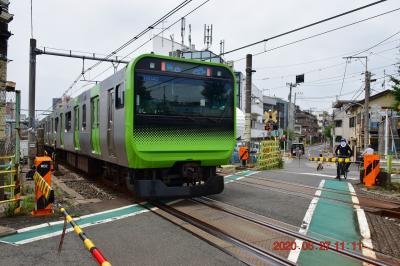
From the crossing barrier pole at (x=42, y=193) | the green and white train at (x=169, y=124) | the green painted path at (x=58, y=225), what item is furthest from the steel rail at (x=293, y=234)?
the crossing barrier pole at (x=42, y=193)

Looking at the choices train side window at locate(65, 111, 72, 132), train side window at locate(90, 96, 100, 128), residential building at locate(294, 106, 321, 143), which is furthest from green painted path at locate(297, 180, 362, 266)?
Answer: residential building at locate(294, 106, 321, 143)

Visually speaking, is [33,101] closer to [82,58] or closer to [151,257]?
[82,58]

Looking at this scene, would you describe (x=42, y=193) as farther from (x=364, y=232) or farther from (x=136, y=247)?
(x=364, y=232)

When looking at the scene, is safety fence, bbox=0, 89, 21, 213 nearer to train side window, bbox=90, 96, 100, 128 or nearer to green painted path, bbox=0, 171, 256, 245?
green painted path, bbox=0, 171, 256, 245

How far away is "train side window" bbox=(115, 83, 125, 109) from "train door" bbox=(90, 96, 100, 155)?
2.34 m

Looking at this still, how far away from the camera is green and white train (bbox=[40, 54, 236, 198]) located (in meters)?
8.20

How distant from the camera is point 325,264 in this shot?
483cm

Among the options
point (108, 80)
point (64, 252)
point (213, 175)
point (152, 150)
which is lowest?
point (64, 252)

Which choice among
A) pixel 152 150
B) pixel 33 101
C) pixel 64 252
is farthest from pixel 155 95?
pixel 33 101

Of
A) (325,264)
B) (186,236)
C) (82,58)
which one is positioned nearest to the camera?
(325,264)

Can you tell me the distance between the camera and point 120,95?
28.9 ft

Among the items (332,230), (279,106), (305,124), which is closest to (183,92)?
(332,230)

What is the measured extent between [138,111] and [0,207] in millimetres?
3538

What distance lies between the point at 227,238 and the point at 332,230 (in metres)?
1.90
